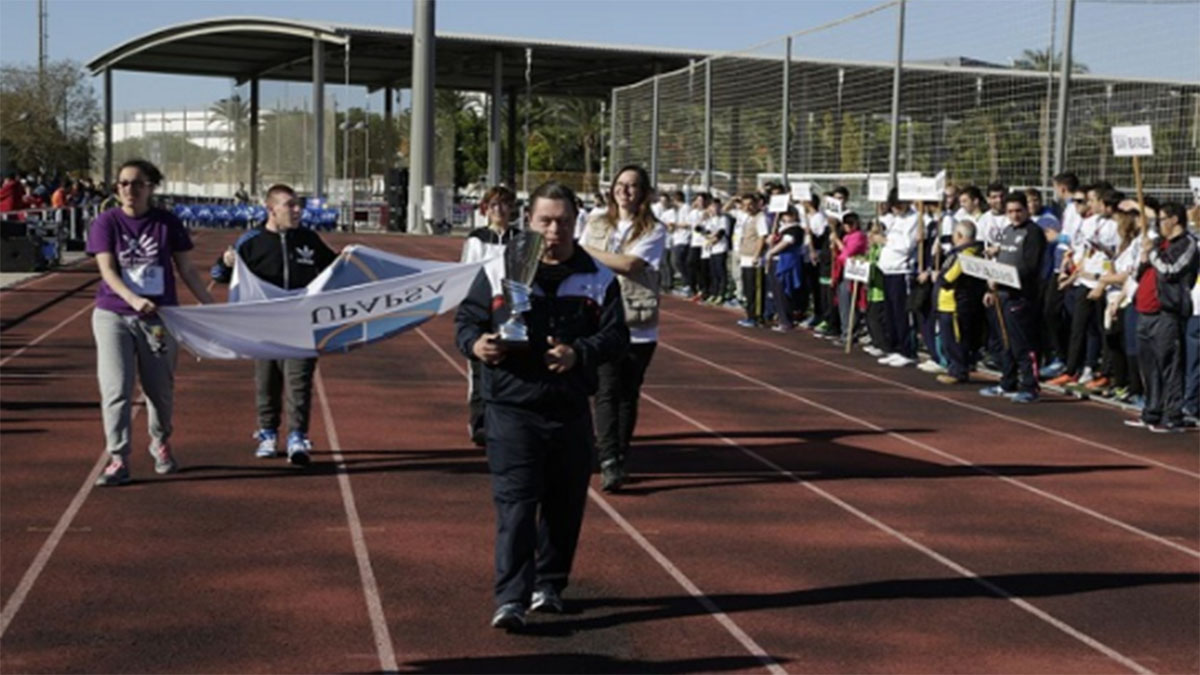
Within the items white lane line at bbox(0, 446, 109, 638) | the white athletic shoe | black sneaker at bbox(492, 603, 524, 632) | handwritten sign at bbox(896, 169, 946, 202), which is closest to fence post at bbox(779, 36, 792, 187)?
the white athletic shoe

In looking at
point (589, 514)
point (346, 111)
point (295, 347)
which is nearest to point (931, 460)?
point (589, 514)

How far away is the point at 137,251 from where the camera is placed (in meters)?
10.1

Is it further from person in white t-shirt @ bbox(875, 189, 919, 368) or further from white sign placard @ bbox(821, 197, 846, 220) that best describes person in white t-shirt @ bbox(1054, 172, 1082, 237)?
white sign placard @ bbox(821, 197, 846, 220)

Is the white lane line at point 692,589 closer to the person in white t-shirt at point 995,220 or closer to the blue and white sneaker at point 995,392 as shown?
the blue and white sneaker at point 995,392

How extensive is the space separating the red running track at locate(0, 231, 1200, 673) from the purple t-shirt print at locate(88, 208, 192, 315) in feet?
3.77

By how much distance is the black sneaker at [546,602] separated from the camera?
732 centimetres

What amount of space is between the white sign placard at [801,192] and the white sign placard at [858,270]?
2.19m

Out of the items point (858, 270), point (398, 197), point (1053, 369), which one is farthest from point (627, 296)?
point (398, 197)

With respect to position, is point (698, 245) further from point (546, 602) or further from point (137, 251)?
point (546, 602)

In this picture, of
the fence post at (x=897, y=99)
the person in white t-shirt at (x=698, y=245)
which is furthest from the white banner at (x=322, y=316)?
the person in white t-shirt at (x=698, y=245)

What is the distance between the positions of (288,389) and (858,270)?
1026 centimetres

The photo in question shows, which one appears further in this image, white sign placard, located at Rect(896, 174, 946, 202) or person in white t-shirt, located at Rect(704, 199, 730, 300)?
person in white t-shirt, located at Rect(704, 199, 730, 300)

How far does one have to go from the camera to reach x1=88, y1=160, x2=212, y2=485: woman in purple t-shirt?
10055 mm

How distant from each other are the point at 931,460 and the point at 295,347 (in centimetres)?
486
